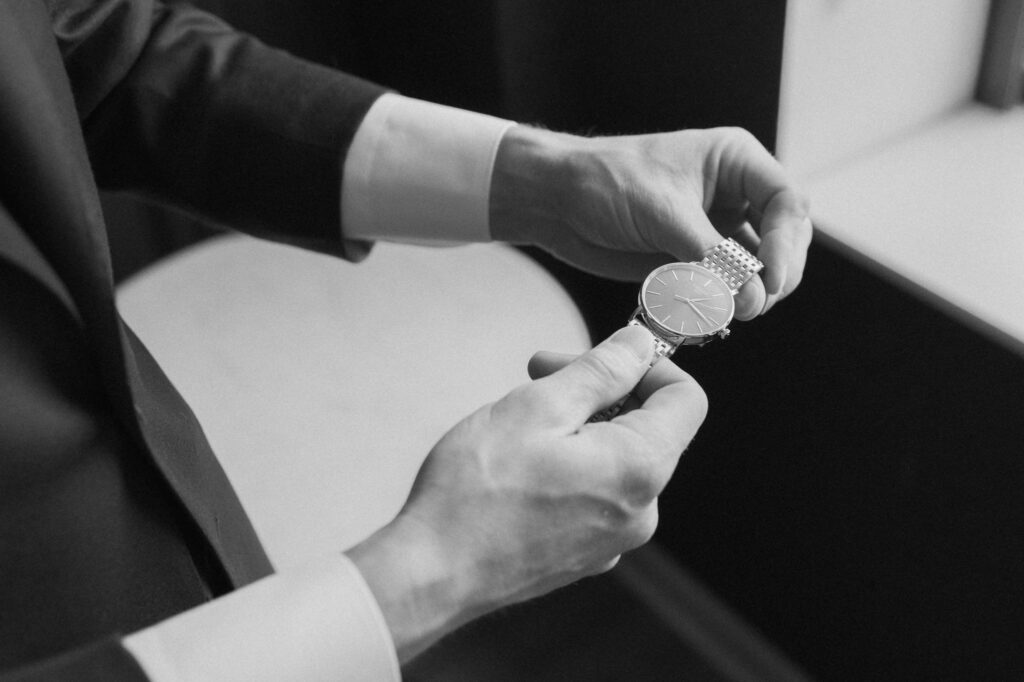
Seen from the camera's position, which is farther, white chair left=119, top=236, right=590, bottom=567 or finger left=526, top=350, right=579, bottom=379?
white chair left=119, top=236, right=590, bottom=567

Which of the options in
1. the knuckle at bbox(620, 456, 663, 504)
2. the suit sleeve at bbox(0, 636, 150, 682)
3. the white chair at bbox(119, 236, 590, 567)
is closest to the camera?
the suit sleeve at bbox(0, 636, 150, 682)

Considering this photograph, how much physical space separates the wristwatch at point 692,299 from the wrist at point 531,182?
141 millimetres

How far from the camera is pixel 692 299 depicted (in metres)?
0.72

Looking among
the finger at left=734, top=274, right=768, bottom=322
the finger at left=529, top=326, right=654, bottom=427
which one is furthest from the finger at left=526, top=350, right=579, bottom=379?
the finger at left=734, top=274, right=768, bottom=322

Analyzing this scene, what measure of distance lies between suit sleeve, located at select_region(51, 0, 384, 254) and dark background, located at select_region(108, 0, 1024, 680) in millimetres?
436

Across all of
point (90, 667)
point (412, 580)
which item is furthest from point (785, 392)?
point (90, 667)

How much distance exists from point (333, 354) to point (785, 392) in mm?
510

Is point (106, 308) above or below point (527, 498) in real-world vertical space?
above

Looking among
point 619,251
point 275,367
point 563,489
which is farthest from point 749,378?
point 563,489

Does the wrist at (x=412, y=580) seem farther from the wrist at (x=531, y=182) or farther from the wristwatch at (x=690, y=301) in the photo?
the wrist at (x=531, y=182)

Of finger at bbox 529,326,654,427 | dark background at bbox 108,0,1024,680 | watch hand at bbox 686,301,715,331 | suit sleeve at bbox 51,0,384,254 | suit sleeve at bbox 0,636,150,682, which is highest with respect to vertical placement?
suit sleeve at bbox 51,0,384,254

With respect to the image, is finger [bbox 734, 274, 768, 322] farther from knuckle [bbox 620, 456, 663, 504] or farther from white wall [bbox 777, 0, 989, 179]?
white wall [bbox 777, 0, 989, 179]

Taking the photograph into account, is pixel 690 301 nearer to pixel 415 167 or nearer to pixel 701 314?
pixel 701 314

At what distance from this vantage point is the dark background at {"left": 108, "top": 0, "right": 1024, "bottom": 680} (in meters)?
1.02
